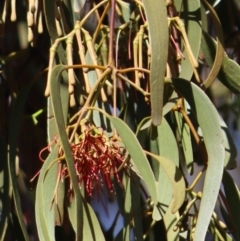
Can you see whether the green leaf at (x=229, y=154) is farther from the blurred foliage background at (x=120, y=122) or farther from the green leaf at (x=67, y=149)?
the green leaf at (x=67, y=149)

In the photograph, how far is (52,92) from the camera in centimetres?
55

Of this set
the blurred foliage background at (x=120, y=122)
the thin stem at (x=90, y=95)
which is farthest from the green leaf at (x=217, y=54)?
the thin stem at (x=90, y=95)

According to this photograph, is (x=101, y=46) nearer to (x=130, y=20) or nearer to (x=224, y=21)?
(x=130, y=20)

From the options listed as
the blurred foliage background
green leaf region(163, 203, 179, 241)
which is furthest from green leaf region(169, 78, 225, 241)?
green leaf region(163, 203, 179, 241)

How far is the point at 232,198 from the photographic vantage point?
722 mm

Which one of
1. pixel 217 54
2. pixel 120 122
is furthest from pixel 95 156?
pixel 217 54

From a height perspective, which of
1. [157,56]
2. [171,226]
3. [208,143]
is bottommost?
[171,226]

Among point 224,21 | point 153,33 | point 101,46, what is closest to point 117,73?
point 153,33

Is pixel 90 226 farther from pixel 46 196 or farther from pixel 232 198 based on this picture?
pixel 232 198

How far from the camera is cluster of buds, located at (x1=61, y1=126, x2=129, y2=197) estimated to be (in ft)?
2.00

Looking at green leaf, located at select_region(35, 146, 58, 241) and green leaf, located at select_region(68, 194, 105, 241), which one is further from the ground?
green leaf, located at select_region(35, 146, 58, 241)

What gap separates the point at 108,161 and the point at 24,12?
A: 30 centimetres

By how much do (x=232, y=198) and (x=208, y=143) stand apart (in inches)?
4.5

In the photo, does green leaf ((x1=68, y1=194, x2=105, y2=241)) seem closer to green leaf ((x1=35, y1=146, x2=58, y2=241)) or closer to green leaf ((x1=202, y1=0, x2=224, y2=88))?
green leaf ((x1=35, y1=146, x2=58, y2=241))
